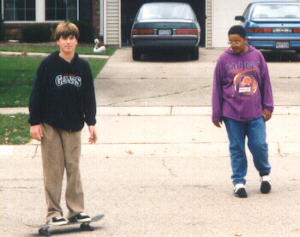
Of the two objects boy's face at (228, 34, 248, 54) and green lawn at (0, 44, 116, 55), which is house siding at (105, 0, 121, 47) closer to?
green lawn at (0, 44, 116, 55)

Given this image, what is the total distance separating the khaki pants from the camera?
7016 mm

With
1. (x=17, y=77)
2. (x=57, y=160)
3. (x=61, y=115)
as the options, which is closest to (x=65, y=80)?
(x=61, y=115)

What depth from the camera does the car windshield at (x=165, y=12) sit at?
876 inches

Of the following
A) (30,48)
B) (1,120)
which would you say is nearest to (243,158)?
(1,120)

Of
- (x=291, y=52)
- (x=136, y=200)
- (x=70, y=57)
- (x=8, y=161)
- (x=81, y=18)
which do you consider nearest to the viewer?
(x=70, y=57)

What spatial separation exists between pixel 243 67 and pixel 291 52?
16.6m

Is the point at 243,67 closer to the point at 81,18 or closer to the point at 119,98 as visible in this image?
the point at 119,98

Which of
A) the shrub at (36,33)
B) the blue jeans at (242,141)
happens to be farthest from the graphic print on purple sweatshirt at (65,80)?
the shrub at (36,33)

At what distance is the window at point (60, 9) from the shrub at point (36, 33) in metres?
1.00

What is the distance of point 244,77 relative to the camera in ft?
27.4

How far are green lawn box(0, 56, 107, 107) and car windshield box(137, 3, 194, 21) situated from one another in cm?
158

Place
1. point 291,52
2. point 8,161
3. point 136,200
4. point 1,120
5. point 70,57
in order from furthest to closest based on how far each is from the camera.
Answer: point 291,52, point 1,120, point 8,161, point 136,200, point 70,57

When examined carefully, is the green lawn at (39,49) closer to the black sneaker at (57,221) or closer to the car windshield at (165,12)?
the car windshield at (165,12)

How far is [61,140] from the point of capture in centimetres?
706
